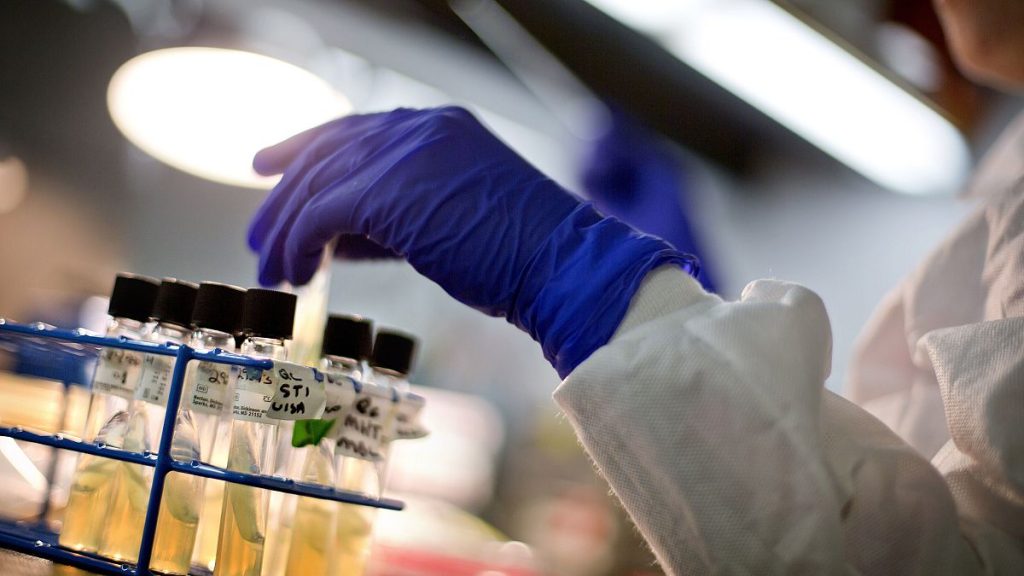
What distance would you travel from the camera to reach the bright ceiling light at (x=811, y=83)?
4.87 feet

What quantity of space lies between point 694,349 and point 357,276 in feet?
4.19

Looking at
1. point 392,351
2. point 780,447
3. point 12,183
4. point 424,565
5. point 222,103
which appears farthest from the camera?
point 12,183

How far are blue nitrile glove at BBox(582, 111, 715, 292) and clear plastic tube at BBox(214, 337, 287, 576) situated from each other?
3.61 ft

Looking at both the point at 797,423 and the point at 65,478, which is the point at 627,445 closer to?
the point at 797,423

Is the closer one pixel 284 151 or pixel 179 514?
pixel 179 514

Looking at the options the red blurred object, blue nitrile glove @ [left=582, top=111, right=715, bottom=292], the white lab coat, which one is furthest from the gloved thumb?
blue nitrile glove @ [left=582, top=111, right=715, bottom=292]

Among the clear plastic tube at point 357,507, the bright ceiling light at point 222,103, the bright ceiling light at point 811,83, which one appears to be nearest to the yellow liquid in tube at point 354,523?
the clear plastic tube at point 357,507

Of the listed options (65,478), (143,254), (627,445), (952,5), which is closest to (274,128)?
(143,254)

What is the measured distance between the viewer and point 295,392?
667 millimetres

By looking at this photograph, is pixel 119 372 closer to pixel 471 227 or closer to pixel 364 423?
pixel 364 423

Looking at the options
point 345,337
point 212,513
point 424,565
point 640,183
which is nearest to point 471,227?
point 345,337

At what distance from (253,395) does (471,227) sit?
26cm

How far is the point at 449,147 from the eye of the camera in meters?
0.82

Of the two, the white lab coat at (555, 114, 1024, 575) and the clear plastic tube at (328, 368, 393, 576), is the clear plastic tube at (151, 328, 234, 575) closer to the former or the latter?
the clear plastic tube at (328, 368, 393, 576)
